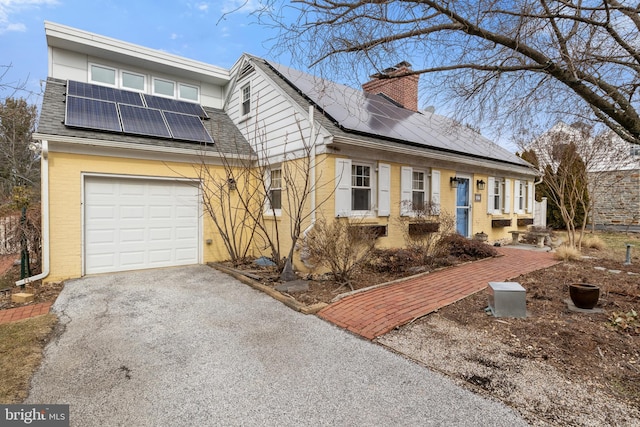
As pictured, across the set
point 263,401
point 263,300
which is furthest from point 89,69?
point 263,401

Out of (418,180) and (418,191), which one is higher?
(418,180)

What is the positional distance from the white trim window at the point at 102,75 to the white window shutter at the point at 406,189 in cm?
838

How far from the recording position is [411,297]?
5.13 m

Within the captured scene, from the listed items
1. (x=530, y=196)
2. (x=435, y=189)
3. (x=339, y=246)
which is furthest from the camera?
(x=530, y=196)

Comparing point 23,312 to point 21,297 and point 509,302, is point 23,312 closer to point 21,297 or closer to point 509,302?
point 21,297

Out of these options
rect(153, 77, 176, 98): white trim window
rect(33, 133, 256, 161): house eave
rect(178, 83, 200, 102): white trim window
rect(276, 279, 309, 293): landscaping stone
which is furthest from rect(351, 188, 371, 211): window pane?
rect(153, 77, 176, 98): white trim window

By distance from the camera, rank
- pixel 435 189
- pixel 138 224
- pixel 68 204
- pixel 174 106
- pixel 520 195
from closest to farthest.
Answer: pixel 68 204 < pixel 138 224 < pixel 435 189 < pixel 174 106 < pixel 520 195

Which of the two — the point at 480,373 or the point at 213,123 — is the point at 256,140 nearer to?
the point at 213,123

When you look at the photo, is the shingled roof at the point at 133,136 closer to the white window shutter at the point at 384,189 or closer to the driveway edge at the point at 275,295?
the driveway edge at the point at 275,295

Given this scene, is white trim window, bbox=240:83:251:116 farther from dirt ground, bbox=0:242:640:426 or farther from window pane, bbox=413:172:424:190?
dirt ground, bbox=0:242:640:426

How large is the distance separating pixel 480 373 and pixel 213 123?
29.1ft

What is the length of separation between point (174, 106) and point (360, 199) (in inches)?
240

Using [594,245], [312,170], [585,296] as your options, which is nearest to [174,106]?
[312,170]

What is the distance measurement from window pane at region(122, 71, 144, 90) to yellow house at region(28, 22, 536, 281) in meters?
0.03
